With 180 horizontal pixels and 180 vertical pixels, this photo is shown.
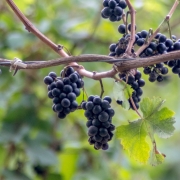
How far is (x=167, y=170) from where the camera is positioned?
3.64 m

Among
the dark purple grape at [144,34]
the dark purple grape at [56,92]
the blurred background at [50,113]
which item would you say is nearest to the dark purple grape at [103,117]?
the dark purple grape at [56,92]

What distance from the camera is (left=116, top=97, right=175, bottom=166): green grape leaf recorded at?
1067 mm

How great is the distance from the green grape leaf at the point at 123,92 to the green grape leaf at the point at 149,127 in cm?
7

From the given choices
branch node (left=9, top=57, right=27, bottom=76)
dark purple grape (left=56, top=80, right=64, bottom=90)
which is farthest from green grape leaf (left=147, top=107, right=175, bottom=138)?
branch node (left=9, top=57, right=27, bottom=76)

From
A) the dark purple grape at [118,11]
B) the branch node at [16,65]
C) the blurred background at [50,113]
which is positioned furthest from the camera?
the blurred background at [50,113]

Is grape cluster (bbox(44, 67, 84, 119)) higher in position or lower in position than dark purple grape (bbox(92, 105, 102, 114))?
higher

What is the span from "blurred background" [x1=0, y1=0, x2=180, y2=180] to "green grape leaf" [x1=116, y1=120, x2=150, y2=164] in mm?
891

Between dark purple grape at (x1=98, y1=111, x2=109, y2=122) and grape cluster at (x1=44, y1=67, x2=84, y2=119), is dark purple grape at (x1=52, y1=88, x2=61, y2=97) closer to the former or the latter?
grape cluster at (x1=44, y1=67, x2=84, y2=119)

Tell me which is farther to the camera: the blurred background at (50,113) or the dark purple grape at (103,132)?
the blurred background at (50,113)

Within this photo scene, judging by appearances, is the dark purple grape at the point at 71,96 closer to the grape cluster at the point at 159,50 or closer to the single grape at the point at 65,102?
the single grape at the point at 65,102

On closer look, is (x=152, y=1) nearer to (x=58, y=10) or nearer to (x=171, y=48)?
(x=58, y=10)

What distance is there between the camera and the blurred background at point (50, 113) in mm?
2053

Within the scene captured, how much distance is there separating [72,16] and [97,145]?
1.88m

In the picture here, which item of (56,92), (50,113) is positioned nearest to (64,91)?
(56,92)
